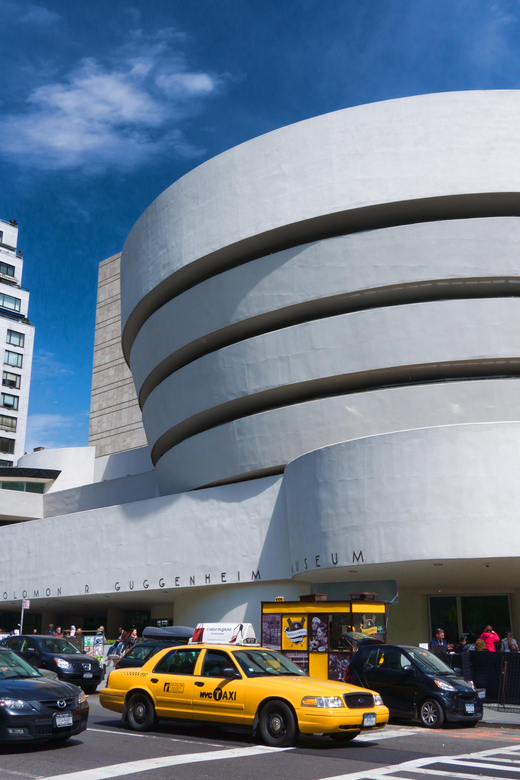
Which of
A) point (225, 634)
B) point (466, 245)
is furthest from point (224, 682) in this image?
point (466, 245)

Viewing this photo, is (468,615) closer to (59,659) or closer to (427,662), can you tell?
(427,662)

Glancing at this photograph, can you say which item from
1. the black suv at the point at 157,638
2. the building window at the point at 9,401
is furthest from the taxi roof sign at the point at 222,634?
the building window at the point at 9,401

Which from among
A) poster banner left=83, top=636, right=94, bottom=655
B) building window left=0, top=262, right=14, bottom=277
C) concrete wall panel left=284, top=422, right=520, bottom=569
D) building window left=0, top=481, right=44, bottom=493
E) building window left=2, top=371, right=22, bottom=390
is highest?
building window left=0, top=262, right=14, bottom=277

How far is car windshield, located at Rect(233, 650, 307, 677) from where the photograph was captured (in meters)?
11.7

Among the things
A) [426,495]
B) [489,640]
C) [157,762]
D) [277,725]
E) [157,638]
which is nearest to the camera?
[157,762]

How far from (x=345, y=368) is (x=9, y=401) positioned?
190 ft

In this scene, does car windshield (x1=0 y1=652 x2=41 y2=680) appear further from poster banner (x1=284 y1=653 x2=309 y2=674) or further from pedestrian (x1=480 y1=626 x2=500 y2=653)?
pedestrian (x1=480 y1=626 x2=500 y2=653)

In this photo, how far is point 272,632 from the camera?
65.4 ft

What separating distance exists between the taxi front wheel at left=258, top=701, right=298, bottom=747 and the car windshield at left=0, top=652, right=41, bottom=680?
365 cm

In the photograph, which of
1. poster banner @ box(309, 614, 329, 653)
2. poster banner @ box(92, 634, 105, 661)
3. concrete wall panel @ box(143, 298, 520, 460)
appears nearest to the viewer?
poster banner @ box(309, 614, 329, 653)

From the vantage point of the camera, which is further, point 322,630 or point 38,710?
point 322,630

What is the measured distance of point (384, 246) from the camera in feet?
91.1

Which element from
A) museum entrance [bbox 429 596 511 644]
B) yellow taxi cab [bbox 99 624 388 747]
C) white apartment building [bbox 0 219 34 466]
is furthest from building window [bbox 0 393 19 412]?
yellow taxi cab [bbox 99 624 388 747]

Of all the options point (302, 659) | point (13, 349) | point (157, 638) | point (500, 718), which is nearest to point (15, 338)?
point (13, 349)
